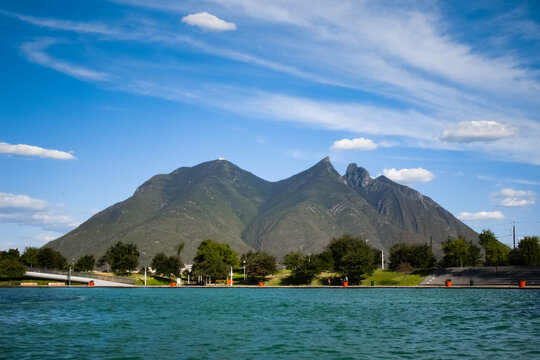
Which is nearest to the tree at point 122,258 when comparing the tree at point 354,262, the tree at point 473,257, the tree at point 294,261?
the tree at point 294,261

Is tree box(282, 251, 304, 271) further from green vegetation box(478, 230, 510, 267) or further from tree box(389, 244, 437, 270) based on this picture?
green vegetation box(478, 230, 510, 267)

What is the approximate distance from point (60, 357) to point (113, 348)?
3.71 metres

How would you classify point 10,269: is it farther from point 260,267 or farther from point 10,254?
point 260,267

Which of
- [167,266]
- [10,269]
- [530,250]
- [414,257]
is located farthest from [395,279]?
[10,269]

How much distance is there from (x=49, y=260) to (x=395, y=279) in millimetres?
116812

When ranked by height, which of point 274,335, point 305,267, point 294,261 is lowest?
point 305,267

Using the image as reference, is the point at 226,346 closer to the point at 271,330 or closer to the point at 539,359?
the point at 271,330

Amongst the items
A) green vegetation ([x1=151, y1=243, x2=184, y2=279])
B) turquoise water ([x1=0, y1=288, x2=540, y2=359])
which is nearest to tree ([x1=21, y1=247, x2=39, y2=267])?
green vegetation ([x1=151, y1=243, x2=184, y2=279])

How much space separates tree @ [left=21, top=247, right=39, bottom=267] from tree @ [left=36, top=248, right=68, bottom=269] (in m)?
3.67

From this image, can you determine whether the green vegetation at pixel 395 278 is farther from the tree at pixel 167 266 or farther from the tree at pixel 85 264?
the tree at pixel 85 264

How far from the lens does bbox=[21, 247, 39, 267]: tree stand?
171 meters

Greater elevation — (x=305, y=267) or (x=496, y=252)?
(x=496, y=252)

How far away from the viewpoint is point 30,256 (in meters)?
173

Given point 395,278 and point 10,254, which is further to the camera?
point 10,254
